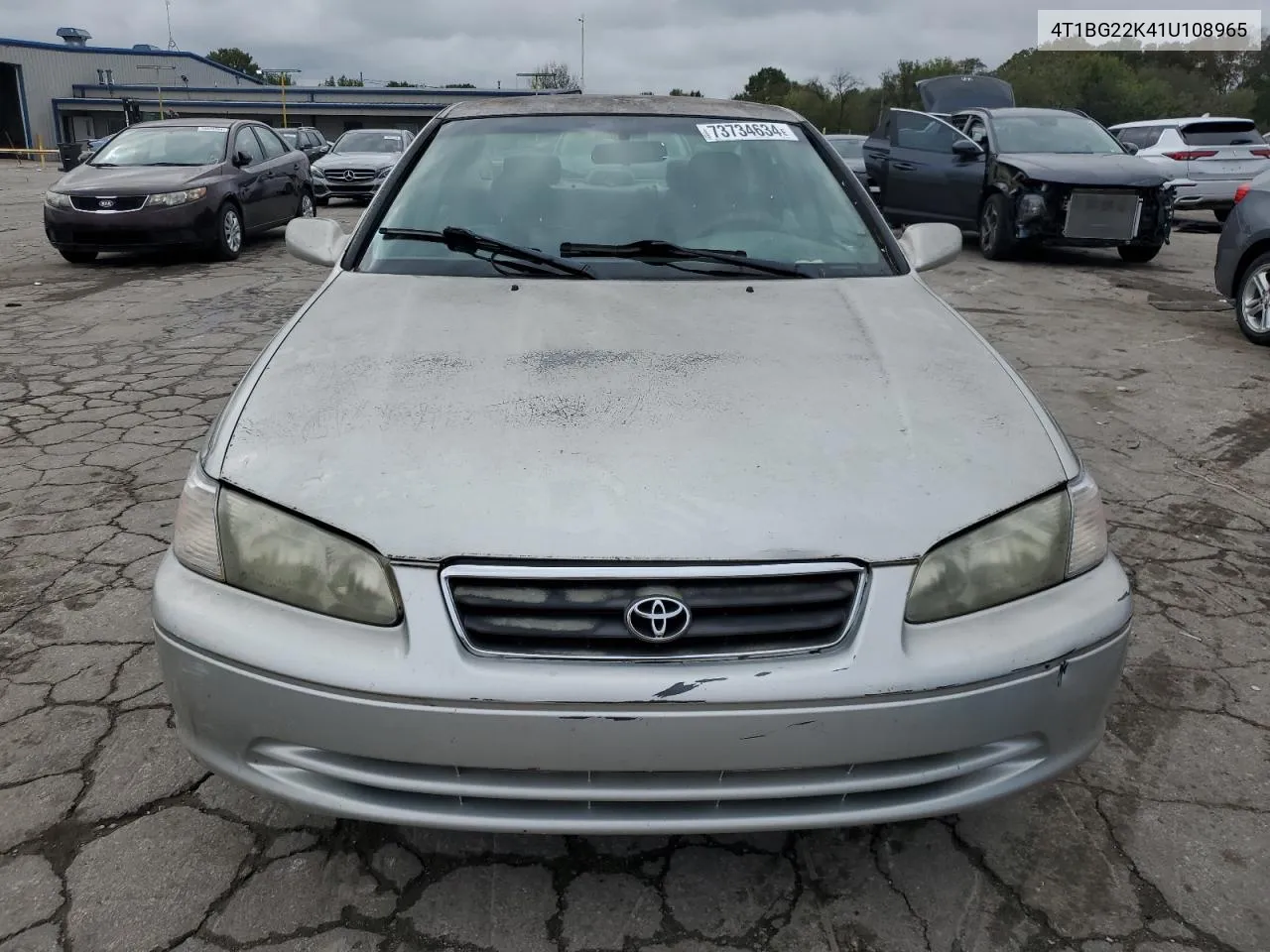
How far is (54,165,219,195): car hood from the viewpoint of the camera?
30.3 feet

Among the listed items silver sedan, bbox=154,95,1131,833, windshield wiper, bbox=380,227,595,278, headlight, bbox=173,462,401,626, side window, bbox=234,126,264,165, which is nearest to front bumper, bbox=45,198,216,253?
side window, bbox=234,126,264,165

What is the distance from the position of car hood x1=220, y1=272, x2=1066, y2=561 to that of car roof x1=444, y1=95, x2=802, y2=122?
99 cm

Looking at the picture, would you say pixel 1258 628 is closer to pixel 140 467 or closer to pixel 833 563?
pixel 833 563

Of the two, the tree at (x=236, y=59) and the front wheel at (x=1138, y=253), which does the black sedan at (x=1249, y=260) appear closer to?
the front wheel at (x=1138, y=253)

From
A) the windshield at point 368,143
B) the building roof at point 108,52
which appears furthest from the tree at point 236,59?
the windshield at point 368,143

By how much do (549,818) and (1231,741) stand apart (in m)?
1.77

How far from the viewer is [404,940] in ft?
5.82

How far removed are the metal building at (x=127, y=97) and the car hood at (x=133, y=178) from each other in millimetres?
44033

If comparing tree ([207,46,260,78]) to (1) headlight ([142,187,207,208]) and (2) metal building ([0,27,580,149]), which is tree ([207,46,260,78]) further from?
(1) headlight ([142,187,207,208])

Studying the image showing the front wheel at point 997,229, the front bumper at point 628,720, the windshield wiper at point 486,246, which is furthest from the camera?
the front wheel at point 997,229

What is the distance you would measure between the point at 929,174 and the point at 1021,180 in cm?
142

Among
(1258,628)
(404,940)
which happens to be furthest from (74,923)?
(1258,628)

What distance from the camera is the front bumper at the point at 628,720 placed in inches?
59.5

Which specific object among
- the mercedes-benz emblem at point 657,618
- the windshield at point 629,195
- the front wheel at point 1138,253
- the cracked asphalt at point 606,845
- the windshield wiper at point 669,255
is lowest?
the cracked asphalt at point 606,845
